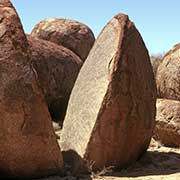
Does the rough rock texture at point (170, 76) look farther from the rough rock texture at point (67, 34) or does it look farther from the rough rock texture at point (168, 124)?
the rough rock texture at point (67, 34)

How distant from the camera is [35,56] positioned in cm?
830

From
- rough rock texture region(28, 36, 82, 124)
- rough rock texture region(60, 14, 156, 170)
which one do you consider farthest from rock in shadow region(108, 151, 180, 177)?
rough rock texture region(28, 36, 82, 124)

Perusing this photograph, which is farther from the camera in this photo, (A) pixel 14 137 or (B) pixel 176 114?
(B) pixel 176 114

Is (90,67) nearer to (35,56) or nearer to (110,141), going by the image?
(110,141)

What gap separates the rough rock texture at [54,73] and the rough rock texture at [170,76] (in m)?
1.60

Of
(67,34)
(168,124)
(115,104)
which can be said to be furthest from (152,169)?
(67,34)

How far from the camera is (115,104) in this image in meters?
5.50

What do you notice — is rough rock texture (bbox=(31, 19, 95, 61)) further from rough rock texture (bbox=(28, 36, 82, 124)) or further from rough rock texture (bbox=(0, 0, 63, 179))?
rough rock texture (bbox=(0, 0, 63, 179))

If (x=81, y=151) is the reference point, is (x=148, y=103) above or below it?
above

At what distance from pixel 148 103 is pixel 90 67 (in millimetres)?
838

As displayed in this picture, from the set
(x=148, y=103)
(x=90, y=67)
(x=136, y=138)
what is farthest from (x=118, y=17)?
(x=136, y=138)

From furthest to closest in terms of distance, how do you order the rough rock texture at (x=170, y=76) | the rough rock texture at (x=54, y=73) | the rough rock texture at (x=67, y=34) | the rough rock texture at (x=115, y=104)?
the rough rock texture at (x=67, y=34) → the rough rock texture at (x=170, y=76) → the rough rock texture at (x=54, y=73) → the rough rock texture at (x=115, y=104)

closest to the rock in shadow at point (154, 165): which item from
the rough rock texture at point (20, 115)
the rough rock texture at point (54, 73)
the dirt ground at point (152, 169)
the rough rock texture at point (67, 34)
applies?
the dirt ground at point (152, 169)

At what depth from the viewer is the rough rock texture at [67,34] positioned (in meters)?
A: 14.6
